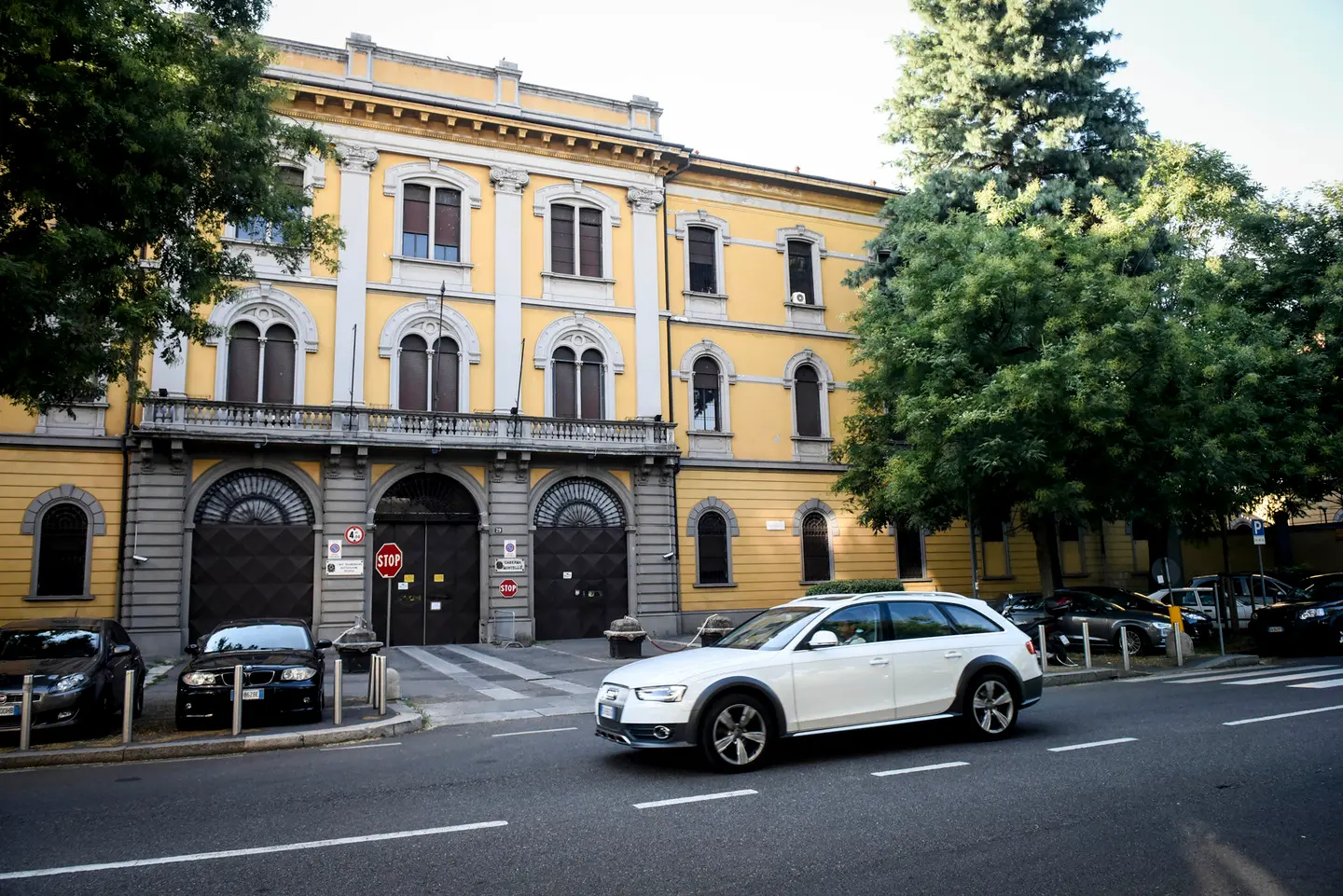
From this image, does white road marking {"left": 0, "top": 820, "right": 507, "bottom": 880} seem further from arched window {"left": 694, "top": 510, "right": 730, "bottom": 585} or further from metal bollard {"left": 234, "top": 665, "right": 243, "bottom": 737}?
arched window {"left": 694, "top": 510, "right": 730, "bottom": 585}

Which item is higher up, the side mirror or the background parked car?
the side mirror

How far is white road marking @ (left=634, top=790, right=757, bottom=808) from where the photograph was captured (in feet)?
23.3

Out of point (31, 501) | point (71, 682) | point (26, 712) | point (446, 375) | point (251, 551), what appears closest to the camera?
point (26, 712)

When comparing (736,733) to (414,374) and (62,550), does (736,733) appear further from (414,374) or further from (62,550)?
(62,550)

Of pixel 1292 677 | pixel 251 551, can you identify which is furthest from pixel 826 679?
pixel 251 551

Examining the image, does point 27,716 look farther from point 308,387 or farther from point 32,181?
point 308,387

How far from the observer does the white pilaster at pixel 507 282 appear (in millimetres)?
25906

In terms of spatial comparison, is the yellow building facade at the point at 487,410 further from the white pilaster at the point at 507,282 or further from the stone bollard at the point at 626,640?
the stone bollard at the point at 626,640

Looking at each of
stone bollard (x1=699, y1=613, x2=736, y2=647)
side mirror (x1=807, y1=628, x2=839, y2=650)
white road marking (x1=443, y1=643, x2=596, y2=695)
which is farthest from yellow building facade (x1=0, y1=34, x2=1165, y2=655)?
side mirror (x1=807, y1=628, x2=839, y2=650)

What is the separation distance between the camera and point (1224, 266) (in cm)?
2502

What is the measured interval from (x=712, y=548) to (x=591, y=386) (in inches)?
236

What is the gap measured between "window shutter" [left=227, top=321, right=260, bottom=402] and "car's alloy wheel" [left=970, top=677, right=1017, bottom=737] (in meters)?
20.0

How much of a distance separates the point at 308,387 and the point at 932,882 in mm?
22090

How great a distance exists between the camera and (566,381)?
27.0 m
